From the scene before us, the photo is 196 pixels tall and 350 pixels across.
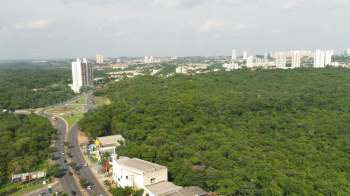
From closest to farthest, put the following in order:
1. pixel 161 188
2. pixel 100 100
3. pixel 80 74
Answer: pixel 161 188 → pixel 100 100 → pixel 80 74

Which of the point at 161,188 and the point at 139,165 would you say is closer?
the point at 161,188

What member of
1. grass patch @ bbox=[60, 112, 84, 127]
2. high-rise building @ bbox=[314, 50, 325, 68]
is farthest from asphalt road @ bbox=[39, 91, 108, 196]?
high-rise building @ bbox=[314, 50, 325, 68]

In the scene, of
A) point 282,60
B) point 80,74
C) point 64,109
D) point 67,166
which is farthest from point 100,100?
point 282,60

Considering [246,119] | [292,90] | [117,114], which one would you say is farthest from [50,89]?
[292,90]

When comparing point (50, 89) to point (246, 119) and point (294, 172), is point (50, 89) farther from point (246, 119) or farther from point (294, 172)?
point (294, 172)

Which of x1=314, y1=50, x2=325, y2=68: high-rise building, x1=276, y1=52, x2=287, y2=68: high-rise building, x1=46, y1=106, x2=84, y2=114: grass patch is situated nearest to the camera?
x1=46, y1=106, x2=84, y2=114: grass patch

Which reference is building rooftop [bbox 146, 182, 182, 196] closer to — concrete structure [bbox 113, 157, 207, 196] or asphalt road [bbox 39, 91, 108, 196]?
concrete structure [bbox 113, 157, 207, 196]

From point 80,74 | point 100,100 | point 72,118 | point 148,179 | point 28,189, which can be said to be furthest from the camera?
point 80,74

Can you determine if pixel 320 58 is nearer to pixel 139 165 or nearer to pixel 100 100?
pixel 100 100
